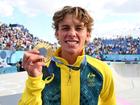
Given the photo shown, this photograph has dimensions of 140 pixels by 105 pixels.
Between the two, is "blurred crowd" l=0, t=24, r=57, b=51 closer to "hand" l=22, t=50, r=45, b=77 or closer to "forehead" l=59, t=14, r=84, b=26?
"forehead" l=59, t=14, r=84, b=26

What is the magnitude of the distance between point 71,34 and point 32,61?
1.63ft

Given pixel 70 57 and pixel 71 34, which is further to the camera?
pixel 70 57

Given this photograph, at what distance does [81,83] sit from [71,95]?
0.14 meters

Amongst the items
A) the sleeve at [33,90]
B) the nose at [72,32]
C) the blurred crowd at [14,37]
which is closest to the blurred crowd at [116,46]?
the blurred crowd at [14,37]

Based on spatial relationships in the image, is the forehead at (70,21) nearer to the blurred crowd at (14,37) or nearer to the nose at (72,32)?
the nose at (72,32)

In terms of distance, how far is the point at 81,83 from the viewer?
2756mm

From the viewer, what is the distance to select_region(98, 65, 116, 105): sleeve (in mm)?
2822

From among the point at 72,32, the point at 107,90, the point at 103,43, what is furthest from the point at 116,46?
the point at 72,32

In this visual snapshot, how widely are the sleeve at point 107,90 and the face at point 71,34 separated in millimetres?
386

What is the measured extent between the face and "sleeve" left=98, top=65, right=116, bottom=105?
386mm

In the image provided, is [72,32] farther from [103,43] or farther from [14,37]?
[103,43]

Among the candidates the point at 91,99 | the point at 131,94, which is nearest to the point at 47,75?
the point at 91,99

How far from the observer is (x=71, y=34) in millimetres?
2477

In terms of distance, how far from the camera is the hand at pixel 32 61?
6.83 feet
